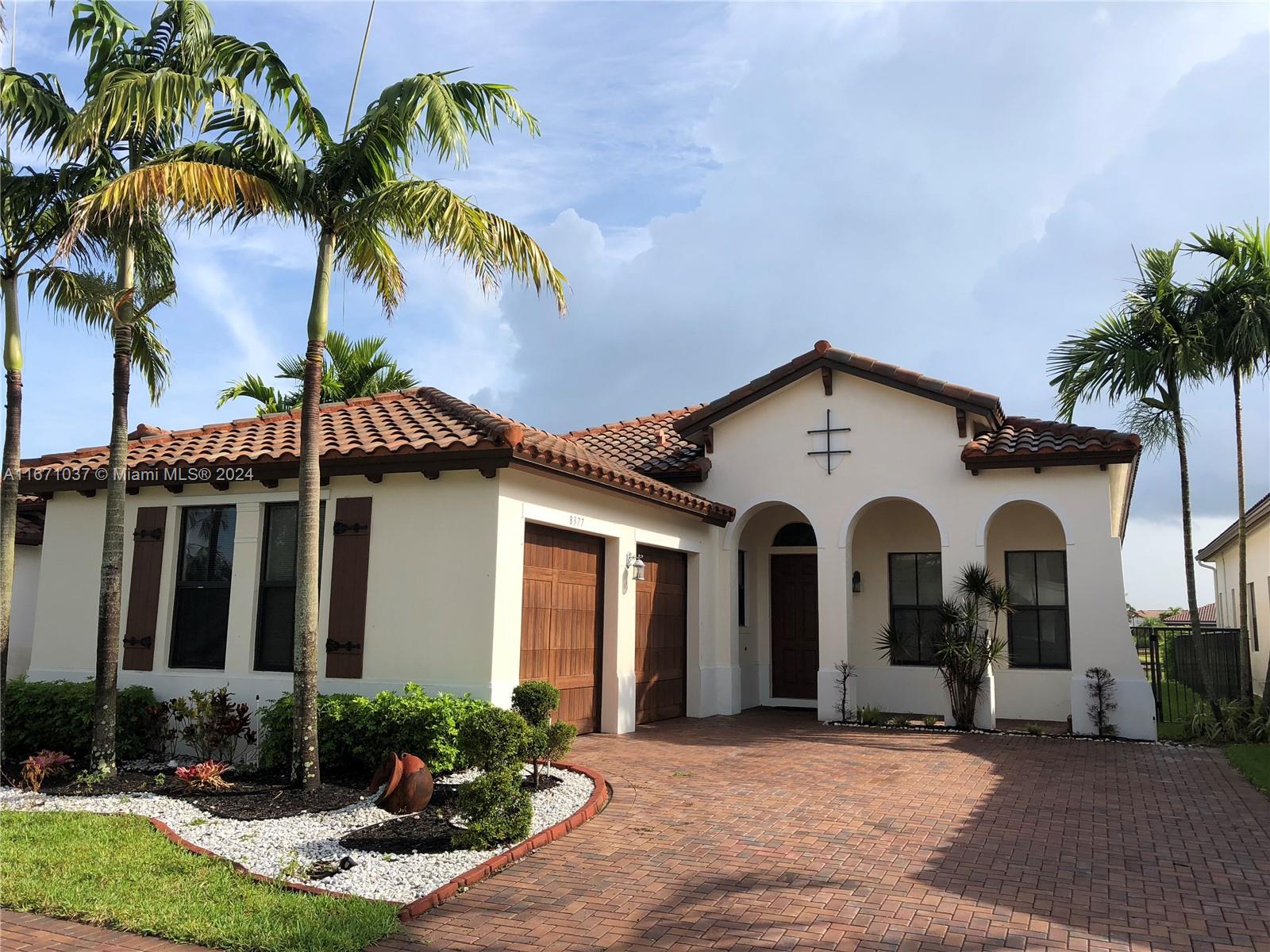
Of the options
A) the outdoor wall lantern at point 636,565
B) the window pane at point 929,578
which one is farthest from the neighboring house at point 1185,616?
the outdoor wall lantern at point 636,565

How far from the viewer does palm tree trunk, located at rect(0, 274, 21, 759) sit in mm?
9547

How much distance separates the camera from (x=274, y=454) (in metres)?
10.6

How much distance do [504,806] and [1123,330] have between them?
11623mm

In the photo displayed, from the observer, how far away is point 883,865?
6.42 metres

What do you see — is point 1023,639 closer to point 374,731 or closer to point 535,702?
point 535,702

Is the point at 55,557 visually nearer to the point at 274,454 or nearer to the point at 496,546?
the point at 274,454

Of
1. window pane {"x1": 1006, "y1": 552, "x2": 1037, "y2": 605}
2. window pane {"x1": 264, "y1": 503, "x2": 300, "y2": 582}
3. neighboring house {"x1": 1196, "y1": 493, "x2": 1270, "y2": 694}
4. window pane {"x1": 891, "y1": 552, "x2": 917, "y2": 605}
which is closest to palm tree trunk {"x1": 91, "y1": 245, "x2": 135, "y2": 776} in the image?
window pane {"x1": 264, "y1": 503, "x2": 300, "y2": 582}

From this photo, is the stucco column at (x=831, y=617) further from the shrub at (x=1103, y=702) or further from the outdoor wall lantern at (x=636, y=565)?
the outdoor wall lantern at (x=636, y=565)

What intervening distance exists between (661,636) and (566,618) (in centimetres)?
270

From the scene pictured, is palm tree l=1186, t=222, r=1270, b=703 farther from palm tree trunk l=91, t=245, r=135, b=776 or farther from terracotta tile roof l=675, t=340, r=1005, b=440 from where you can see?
palm tree trunk l=91, t=245, r=135, b=776

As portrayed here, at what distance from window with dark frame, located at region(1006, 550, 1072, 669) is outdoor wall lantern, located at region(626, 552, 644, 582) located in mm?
6248

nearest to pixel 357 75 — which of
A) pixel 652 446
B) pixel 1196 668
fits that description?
pixel 652 446

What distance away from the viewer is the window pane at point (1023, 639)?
48.0ft

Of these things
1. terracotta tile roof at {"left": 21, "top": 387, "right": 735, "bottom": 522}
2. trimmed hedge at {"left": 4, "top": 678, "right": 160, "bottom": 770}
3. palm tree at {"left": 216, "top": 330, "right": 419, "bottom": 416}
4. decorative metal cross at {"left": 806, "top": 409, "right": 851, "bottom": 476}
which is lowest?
trimmed hedge at {"left": 4, "top": 678, "right": 160, "bottom": 770}
